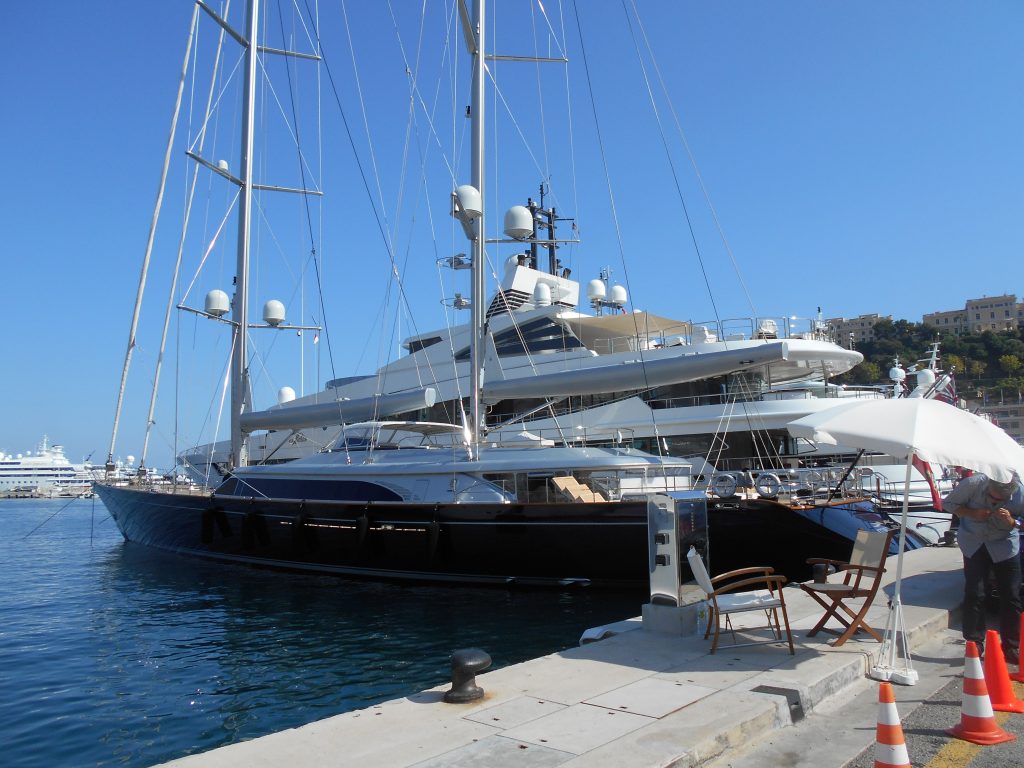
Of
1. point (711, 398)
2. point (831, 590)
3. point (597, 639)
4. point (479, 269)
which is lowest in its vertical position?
point (597, 639)

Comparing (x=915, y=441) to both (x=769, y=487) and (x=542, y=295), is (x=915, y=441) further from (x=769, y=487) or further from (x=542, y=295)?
(x=542, y=295)

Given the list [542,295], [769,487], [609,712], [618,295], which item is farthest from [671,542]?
[618,295]

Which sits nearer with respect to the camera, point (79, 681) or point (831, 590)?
point (831, 590)

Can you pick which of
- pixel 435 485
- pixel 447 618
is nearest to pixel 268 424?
pixel 435 485

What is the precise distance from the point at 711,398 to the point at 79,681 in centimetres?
1649

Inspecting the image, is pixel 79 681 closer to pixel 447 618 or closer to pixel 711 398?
pixel 447 618

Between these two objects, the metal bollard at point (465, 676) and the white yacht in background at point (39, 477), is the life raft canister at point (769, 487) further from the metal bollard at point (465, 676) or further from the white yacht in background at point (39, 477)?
the white yacht in background at point (39, 477)

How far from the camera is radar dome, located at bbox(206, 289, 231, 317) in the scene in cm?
1967

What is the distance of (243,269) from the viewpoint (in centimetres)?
1900

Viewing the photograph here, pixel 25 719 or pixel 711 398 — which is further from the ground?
pixel 711 398

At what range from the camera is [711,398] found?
2033cm

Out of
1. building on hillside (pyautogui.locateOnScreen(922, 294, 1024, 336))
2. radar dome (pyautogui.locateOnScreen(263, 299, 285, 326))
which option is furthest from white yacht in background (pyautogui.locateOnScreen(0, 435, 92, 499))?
building on hillside (pyautogui.locateOnScreen(922, 294, 1024, 336))

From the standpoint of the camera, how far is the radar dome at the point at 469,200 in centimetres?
1399

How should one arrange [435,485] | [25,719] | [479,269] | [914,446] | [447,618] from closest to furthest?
1. [914,446]
2. [25,719]
3. [447,618]
4. [435,485]
5. [479,269]
